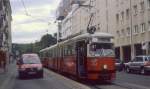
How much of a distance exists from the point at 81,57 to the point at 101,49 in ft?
6.34

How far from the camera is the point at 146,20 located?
2168 inches

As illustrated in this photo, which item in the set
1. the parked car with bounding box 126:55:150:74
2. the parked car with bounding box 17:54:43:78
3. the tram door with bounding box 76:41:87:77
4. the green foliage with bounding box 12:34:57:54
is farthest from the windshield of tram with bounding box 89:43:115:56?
the green foliage with bounding box 12:34:57:54

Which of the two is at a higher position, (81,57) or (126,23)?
(126,23)

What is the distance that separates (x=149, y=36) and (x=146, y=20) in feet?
6.96

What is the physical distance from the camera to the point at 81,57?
90.0 ft

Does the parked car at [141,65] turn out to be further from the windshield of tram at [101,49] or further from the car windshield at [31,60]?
the windshield of tram at [101,49]

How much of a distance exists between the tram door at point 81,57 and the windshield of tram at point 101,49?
60cm

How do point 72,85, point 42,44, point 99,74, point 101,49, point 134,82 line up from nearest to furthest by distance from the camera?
1. point 72,85
2. point 99,74
3. point 101,49
4. point 134,82
5. point 42,44

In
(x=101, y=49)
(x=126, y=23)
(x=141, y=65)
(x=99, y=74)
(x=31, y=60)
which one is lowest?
(x=99, y=74)

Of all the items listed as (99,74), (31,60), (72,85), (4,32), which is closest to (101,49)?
(99,74)

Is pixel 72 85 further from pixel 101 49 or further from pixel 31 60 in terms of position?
pixel 31 60

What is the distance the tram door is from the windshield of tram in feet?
1.96

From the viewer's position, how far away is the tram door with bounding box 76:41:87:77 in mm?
26628

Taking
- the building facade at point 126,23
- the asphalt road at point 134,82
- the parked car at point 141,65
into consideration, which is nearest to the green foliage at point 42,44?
the building facade at point 126,23
